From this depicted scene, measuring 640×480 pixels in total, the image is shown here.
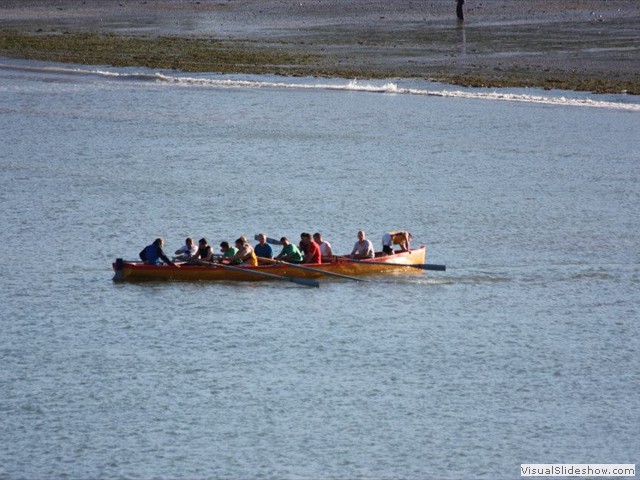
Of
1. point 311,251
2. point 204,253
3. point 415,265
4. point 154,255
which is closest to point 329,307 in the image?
point 311,251

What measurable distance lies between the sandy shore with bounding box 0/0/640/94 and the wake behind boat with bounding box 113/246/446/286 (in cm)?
3266

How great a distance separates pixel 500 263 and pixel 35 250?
15164 millimetres

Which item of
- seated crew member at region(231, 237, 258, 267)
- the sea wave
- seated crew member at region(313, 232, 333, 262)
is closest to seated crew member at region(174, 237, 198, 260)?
seated crew member at region(231, 237, 258, 267)

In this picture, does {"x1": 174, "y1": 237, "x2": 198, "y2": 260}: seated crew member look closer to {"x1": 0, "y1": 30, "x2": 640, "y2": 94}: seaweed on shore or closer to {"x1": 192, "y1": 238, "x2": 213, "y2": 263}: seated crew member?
{"x1": 192, "y1": 238, "x2": 213, "y2": 263}: seated crew member

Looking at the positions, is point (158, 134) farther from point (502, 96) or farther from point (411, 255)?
point (411, 255)

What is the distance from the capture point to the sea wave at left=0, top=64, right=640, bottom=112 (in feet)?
213

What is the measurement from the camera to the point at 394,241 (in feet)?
127

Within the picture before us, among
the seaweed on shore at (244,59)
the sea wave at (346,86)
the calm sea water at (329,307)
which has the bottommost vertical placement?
the calm sea water at (329,307)

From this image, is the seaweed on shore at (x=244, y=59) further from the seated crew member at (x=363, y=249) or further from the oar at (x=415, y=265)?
the seated crew member at (x=363, y=249)

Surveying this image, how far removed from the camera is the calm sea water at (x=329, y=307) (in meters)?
27.7

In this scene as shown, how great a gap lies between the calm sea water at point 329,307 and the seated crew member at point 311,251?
944 mm

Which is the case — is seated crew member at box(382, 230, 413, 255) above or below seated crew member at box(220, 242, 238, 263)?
above

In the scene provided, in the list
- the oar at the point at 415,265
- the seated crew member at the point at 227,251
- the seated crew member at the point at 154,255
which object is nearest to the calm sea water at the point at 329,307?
the oar at the point at 415,265

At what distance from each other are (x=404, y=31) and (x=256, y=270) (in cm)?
6278
